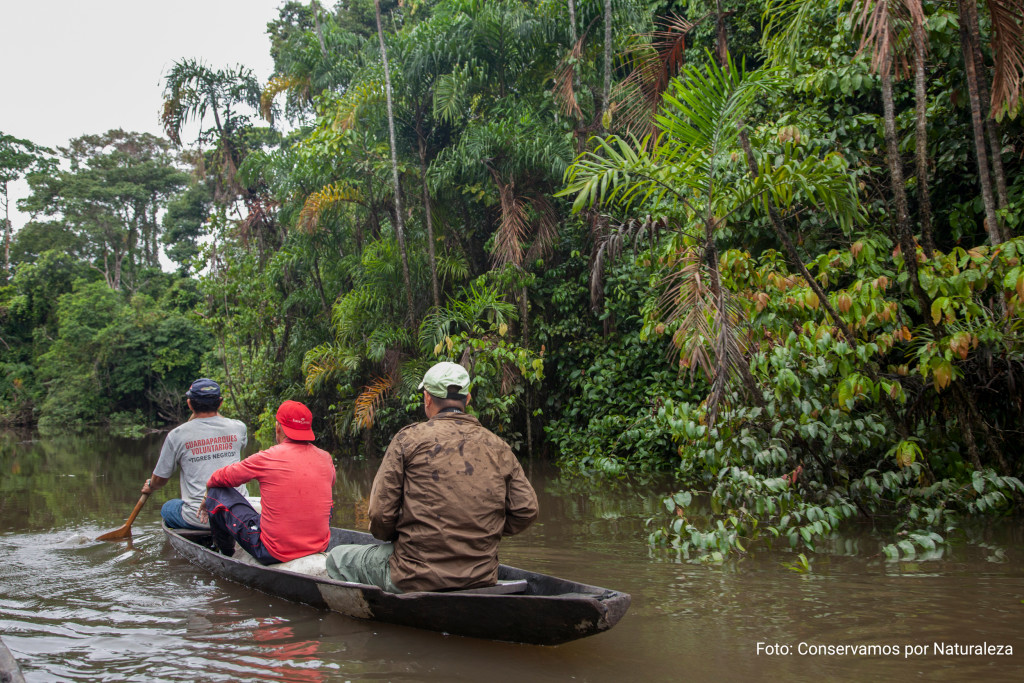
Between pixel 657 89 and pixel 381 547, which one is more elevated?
pixel 657 89

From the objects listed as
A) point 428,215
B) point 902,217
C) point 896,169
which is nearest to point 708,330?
point 902,217

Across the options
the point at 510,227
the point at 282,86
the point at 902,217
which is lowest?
the point at 902,217

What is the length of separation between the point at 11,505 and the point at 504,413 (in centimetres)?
646

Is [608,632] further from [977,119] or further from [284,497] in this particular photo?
[977,119]

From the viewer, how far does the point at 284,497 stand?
4.66 m

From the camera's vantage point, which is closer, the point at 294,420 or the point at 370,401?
the point at 294,420

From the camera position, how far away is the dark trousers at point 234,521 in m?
4.96

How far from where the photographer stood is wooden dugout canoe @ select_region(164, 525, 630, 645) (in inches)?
131

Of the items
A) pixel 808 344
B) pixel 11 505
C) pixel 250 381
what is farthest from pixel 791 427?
pixel 250 381

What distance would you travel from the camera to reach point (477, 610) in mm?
3607

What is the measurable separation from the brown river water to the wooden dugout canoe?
0.29ft

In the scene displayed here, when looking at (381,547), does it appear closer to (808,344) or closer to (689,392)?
(808,344)

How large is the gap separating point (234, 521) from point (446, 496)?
2193 millimetres

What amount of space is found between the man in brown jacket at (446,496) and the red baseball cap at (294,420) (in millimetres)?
1076
